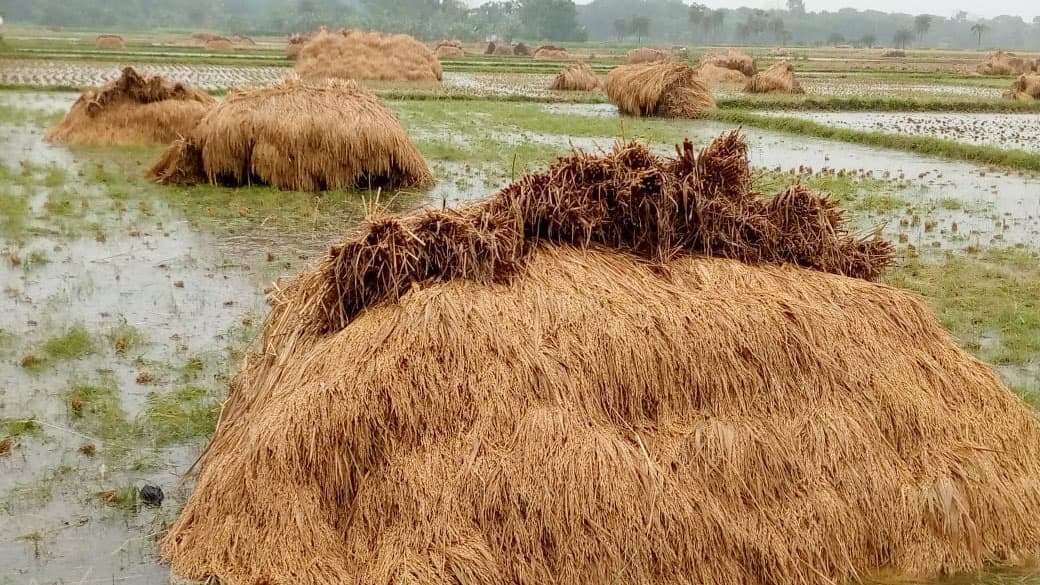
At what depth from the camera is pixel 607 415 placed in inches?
193

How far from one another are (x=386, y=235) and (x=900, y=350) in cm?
280

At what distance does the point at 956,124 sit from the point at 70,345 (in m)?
24.4

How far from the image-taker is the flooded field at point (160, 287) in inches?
225

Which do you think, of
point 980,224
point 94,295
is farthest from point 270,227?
point 980,224

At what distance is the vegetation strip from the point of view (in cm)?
1916

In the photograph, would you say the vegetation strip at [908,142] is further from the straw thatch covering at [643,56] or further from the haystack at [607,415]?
the straw thatch covering at [643,56]

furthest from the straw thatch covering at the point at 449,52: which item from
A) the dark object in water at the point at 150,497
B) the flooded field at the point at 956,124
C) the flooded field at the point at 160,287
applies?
the dark object in water at the point at 150,497

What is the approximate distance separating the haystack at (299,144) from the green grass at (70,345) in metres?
7.24

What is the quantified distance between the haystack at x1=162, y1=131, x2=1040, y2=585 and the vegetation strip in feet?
43.2

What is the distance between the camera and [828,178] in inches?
674

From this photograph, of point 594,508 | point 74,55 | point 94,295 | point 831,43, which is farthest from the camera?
point 831,43

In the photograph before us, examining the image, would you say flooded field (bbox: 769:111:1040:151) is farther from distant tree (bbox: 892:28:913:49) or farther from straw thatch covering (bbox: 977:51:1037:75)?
distant tree (bbox: 892:28:913:49)

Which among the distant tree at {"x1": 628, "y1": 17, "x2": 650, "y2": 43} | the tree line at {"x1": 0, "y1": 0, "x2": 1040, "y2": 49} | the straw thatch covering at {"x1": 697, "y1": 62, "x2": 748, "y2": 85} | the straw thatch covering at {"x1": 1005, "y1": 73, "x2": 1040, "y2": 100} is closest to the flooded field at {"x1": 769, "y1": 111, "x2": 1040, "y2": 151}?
the straw thatch covering at {"x1": 1005, "y1": 73, "x2": 1040, "y2": 100}

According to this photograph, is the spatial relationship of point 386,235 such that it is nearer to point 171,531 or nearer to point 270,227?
point 171,531
